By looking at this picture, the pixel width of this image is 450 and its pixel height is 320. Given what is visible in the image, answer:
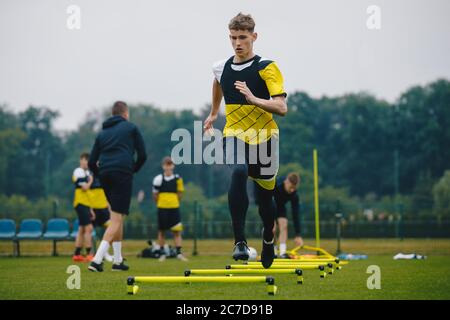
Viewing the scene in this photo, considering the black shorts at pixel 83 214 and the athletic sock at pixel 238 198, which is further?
the black shorts at pixel 83 214

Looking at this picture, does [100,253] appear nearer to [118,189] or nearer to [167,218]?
[118,189]

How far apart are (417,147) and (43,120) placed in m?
38.2

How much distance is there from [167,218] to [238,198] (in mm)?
8903

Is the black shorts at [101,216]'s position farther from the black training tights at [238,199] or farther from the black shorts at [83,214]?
the black training tights at [238,199]

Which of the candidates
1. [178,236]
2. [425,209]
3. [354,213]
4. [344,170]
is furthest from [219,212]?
[344,170]

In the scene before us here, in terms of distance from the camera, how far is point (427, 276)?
9.85 metres

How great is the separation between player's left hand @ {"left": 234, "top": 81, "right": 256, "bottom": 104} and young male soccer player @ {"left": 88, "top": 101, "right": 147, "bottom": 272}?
3.56 m

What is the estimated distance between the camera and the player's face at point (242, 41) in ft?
25.9

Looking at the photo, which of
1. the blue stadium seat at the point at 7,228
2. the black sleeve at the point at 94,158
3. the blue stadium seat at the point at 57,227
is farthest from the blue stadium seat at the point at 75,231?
the black sleeve at the point at 94,158

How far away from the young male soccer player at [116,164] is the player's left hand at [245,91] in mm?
3563

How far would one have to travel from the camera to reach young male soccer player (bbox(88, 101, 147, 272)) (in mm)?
10883

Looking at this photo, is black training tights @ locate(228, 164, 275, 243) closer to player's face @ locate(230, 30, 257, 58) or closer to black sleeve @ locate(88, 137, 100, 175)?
player's face @ locate(230, 30, 257, 58)

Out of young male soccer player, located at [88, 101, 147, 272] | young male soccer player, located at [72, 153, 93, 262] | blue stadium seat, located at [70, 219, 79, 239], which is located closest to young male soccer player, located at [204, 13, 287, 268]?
young male soccer player, located at [88, 101, 147, 272]
